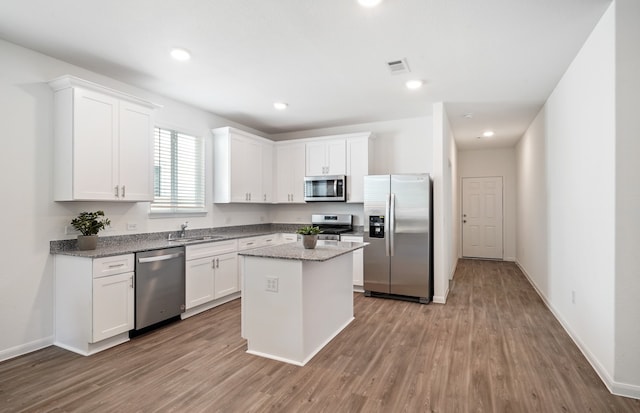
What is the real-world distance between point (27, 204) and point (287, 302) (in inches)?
96.0

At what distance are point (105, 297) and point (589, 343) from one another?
4156 mm

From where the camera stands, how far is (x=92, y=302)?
2.83m

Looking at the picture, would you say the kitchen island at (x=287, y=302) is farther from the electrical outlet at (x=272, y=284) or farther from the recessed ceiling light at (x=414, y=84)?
the recessed ceiling light at (x=414, y=84)

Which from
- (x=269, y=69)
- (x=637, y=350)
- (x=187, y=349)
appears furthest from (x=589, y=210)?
(x=187, y=349)

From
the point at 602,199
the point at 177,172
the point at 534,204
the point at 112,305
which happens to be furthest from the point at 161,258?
the point at 534,204

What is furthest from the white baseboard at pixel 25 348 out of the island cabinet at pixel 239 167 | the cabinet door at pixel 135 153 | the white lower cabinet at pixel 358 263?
the white lower cabinet at pixel 358 263

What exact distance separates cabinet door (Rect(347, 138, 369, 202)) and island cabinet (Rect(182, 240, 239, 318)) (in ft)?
6.43

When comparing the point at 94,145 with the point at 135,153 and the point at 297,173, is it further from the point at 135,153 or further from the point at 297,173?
the point at 297,173

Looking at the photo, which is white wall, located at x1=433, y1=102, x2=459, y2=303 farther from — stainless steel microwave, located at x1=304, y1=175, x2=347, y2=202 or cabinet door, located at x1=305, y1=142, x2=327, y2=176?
cabinet door, located at x1=305, y1=142, x2=327, y2=176

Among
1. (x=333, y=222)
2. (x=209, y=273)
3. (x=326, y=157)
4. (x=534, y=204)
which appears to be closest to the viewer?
(x=209, y=273)

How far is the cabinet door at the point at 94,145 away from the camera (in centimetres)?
297

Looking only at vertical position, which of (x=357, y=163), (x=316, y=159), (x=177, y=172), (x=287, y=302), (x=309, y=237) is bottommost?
(x=287, y=302)

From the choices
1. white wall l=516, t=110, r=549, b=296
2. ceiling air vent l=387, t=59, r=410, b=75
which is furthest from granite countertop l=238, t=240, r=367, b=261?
white wall l=516, t=110, r=549, b=296

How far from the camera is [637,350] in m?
2.17
